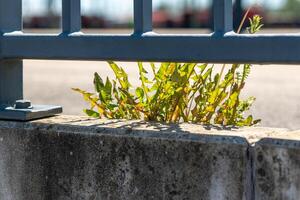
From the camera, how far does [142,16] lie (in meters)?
2.40

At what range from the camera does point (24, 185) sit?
96.5 inches

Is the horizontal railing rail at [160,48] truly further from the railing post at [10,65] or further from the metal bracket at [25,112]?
the metal bracket at [25,112]

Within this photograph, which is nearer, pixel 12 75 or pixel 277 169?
pixel 277 169

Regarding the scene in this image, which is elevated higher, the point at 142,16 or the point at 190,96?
the point at 142,16

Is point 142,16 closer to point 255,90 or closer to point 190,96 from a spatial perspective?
point 190,96

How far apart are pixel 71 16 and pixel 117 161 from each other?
1.83ft

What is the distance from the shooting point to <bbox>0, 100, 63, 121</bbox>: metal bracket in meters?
2.54

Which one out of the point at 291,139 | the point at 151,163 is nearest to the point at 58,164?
the point at 151,163

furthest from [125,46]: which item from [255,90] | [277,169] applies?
[255,90]

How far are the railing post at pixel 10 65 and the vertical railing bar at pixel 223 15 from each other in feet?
2.65

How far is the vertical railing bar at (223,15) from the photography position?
2.25 m

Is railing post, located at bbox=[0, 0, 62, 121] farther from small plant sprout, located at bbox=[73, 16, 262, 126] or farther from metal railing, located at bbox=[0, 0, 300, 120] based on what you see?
small plant sprout, located at bbox=[73, 16, 262, 126]

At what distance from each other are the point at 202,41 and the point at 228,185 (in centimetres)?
46

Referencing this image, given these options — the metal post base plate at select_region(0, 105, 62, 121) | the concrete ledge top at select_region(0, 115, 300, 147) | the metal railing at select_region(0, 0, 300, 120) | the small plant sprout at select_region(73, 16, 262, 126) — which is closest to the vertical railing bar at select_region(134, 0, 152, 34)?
the metal railing at select_region(0, 0, 300, 120)
